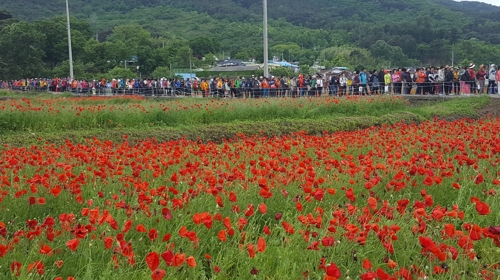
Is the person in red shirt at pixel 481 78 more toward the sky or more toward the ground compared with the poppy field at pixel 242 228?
more toward the sky

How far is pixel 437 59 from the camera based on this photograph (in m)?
75.4

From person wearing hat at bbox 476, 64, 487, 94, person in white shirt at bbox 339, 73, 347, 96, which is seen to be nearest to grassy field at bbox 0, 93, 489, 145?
person wearing hat at bbox 476, 64, 487, 94

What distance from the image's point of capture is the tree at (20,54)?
62.2 meters

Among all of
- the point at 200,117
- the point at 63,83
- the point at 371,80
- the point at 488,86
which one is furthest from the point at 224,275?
the point at 63,83

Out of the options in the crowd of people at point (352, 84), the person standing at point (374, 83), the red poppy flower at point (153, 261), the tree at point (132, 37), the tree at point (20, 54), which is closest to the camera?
the red poppy flower at point (153, 261)

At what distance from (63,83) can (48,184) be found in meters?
36.8

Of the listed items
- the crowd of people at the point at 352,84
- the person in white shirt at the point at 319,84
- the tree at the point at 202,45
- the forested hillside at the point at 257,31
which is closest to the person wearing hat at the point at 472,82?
the crowd of people at the point at 352,84

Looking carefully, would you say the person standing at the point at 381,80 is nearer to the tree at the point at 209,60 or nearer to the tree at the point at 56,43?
the tree at the point at 56,43

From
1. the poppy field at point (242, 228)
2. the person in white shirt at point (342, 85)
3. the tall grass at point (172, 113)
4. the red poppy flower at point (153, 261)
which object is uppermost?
the person in white shirt at point (342, 85)

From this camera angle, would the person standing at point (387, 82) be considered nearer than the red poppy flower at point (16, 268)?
No

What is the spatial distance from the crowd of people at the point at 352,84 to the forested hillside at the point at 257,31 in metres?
35.3

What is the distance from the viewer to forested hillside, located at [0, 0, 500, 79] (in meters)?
68.8

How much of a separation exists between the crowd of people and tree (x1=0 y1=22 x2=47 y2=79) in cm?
3494

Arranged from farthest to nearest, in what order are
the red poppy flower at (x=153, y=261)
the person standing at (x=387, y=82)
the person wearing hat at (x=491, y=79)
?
the person standing at (x=387, y=82)
the person wearing hat at (x=491, y=79)
the red poppy flower at (x=153, y=261)
